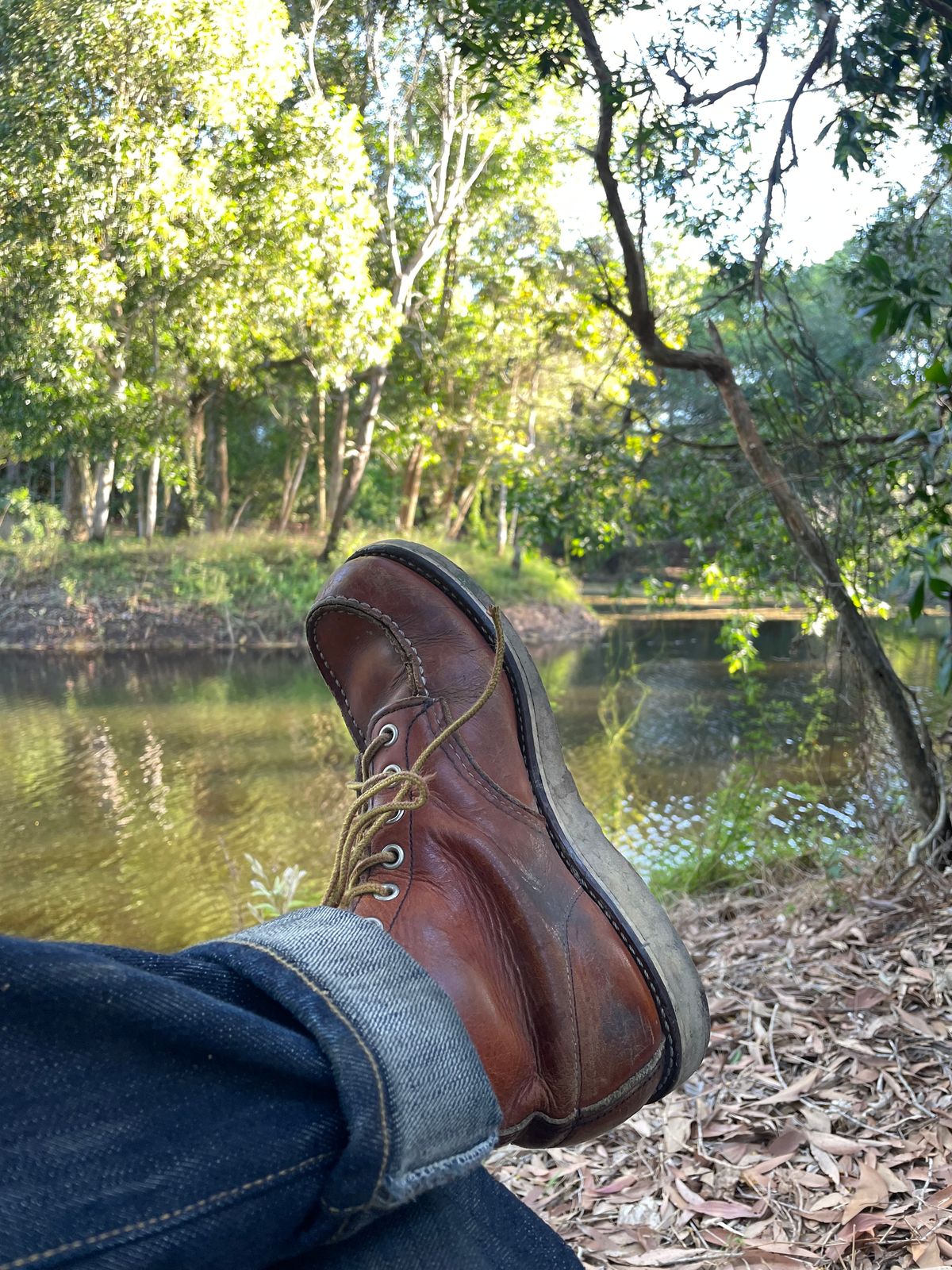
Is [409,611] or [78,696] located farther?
[78,696]

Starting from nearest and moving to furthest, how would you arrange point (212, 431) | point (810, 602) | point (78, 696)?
1. point (810, 602)
2. point (78, 696)
3. point (212, 431)

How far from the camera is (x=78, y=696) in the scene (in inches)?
294

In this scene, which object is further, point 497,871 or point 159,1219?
point 497,871

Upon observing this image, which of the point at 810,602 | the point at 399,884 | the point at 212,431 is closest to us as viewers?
the point at 399,884

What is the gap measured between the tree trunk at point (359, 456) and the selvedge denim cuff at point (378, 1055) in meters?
10.00

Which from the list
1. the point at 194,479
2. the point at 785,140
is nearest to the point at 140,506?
the point at 194,479

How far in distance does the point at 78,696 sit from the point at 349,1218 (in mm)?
7422

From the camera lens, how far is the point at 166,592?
9.95m

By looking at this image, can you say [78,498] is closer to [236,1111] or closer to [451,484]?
[236,1111]

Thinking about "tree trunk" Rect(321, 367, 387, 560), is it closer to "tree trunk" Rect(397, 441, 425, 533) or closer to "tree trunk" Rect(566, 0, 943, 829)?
"tree trunk" Rect(397, 441, 425, 533)

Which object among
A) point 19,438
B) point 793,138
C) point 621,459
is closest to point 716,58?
point 793,138

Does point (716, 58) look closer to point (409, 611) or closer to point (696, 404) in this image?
point (409, 611)

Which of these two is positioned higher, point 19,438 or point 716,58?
point 716,58

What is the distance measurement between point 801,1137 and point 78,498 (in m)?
6.35
